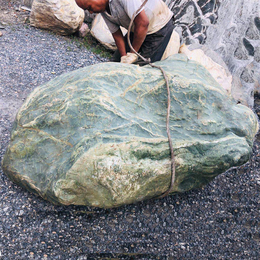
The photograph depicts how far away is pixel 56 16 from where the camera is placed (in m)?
4.66

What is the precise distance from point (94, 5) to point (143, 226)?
2.24 meters

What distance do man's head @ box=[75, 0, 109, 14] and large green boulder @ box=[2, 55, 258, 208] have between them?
3.27 ft

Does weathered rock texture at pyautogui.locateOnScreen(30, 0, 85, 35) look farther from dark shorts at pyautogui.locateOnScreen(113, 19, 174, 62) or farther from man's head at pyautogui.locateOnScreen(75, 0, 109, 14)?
man's head at pyautogui.locateOnScreen(75, 0, 109, 14)

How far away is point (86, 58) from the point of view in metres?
4.49

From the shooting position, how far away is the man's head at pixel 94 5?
9.80 feet

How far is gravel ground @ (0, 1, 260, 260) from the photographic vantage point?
2254 mm

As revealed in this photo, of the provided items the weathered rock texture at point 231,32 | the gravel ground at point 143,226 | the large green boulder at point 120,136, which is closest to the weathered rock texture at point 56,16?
the weathered rock texture at point 231,32

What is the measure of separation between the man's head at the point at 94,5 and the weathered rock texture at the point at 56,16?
1.74 m

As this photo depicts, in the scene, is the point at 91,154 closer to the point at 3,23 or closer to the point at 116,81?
the point at 116,81

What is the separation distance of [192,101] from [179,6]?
2701mm

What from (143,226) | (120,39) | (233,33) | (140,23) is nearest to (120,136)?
(143,226)

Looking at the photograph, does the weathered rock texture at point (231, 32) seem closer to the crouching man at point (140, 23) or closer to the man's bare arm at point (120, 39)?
the crouching man at point (140, 23)

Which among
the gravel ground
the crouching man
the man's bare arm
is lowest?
the gravel ground

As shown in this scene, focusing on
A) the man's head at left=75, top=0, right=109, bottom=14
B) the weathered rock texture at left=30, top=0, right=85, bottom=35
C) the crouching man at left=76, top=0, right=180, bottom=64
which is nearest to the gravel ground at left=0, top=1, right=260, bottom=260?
the man's head at left=75, top=0, right=109, bottom=14
